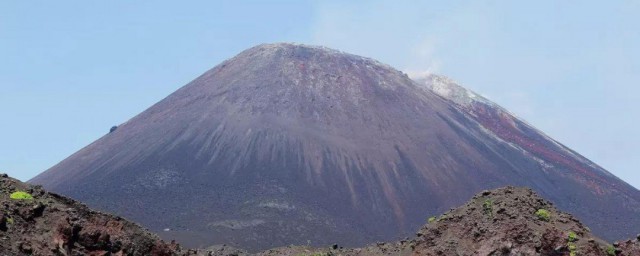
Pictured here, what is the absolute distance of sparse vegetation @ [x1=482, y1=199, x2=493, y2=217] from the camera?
23.1 m

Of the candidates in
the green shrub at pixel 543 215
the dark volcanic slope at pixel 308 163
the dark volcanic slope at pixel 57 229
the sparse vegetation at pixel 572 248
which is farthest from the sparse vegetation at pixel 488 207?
the dark volcanic slope at pixel 308 163

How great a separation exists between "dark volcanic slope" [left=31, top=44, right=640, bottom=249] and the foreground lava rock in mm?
52054

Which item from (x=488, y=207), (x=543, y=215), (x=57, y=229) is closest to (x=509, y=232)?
(x=543, y=215)

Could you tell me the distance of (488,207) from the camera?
23.5 metres

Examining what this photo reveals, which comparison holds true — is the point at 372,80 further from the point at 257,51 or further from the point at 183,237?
the point at 183,237

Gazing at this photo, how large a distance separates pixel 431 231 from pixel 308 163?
80.5m

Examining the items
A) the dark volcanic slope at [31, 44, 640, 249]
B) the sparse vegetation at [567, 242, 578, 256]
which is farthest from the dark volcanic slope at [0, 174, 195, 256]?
the dark volcanic slope at [31, 44, 640, 249]

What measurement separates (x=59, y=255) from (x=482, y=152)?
107m

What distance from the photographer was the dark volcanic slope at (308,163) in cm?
8925

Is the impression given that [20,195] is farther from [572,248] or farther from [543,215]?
[543,215]

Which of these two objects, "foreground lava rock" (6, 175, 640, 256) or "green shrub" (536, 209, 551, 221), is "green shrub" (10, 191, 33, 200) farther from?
"green shrub" (536, 209, 551, 221)

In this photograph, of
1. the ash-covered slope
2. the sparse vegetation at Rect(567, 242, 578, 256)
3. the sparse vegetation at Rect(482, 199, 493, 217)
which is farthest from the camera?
the sparse vegetation at Rect(482, 199, 493, 217)

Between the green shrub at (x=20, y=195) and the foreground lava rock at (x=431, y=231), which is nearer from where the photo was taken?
the foreground lava rock at (x=431, y=231)

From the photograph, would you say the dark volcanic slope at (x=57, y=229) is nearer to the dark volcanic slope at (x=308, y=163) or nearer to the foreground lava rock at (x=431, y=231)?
the foreground lava rock at (x=431, y=231)
